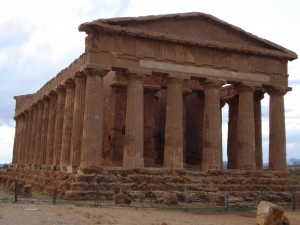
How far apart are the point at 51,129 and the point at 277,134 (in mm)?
15504

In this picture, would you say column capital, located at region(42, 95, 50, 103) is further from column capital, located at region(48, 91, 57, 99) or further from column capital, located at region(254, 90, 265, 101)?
column capital, located at region(254, 90, 265, 101)

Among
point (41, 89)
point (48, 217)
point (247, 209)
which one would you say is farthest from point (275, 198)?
point (41, 89)

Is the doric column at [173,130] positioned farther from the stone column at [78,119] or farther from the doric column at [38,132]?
the doric column at [38,132]

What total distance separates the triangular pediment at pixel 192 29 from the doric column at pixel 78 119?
11.6ft

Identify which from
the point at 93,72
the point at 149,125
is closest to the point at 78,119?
the point at 93,72

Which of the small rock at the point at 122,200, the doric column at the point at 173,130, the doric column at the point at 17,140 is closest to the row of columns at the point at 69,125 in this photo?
the doric column at the point at 173,130

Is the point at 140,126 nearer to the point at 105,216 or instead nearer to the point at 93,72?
the point at 93,72

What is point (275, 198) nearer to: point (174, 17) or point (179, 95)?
point (179, 95)

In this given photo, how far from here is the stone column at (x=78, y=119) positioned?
82.7 ft

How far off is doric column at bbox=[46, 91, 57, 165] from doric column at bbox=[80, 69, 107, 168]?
8609mm

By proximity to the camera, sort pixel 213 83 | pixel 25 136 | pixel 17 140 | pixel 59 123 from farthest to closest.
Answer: pixel 17 140 < pixel 25 136 < pixel 59 123 < pixel 213 83

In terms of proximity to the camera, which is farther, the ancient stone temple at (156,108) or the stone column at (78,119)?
the stone column at (78,119)

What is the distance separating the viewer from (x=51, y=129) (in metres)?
31.7

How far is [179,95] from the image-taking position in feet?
83.3
